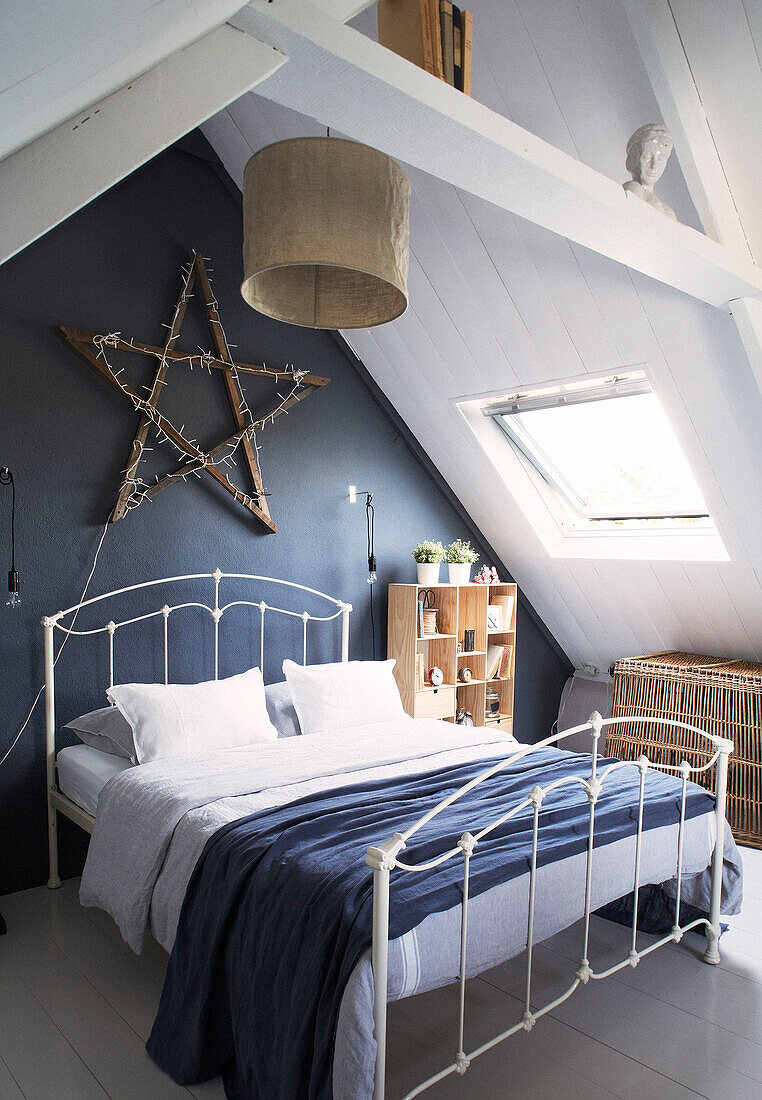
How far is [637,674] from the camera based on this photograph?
14.0 feet

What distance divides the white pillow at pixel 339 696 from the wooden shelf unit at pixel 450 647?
51 cm

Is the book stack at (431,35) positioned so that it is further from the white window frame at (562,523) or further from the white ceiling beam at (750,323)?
the white window frame at (562,523)

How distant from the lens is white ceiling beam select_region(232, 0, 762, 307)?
158 cm

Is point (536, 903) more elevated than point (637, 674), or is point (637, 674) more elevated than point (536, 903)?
point (637, 674)

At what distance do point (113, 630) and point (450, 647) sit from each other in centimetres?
182

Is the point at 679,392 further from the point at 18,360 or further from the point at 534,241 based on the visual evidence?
the point at 18,360

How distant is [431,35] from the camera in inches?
74.2

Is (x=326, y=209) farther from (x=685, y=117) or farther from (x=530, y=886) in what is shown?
(x=530, y=886)

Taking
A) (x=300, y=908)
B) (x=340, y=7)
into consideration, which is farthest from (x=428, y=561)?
(x=340, y=7)

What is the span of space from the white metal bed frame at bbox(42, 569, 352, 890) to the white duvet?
1.24 ft

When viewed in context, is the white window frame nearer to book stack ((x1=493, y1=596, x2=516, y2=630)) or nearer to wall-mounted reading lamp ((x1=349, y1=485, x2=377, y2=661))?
book stack ((x1=493, y1=596, x2=516, y2=630))

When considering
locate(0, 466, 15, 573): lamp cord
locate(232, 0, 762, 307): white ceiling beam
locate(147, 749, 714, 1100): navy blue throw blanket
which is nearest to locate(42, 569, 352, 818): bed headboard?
locate(0, 466, 15, 573): lamp cord

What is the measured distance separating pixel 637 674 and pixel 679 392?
1657 mm

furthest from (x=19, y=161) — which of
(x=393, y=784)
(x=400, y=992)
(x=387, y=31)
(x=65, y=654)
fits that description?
(x=65, y=654)
